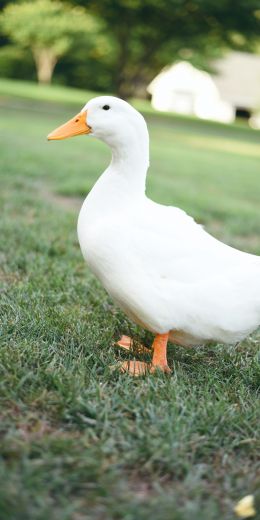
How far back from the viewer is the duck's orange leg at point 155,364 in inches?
93.0

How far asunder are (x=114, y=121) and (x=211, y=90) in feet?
149

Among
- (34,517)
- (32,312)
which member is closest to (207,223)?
(32,312)

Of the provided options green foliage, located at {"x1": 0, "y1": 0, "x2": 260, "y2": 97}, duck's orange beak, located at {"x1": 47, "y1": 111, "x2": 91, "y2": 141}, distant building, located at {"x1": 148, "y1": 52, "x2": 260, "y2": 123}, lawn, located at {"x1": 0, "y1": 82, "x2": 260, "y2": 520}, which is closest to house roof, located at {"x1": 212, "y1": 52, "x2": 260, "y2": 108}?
distant building, located at {"x1": 148, "y1": 52, "x2": 260, "y2": 123}

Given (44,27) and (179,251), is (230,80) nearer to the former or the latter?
(44,27)

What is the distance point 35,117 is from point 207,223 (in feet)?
36.8

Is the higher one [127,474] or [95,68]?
[95,68]

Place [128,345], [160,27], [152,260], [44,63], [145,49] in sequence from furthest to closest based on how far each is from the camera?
1. [44,63]
2. [145,49]
3. [160,27]
4. [128,345]
5. [152,260]

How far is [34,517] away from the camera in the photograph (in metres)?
1.45

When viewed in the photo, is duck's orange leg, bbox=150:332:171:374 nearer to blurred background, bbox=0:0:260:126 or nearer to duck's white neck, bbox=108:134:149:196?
duck's white neck, bbox=108:134:149:196

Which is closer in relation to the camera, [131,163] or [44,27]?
[131,163]

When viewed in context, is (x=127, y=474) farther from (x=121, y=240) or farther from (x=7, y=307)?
(x=7, y=307)

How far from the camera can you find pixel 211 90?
149ft

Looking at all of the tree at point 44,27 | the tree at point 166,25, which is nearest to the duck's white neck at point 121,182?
the tree at point 166,25

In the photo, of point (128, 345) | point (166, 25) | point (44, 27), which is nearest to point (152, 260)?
point (128, 345)
